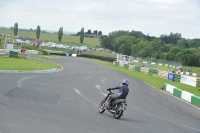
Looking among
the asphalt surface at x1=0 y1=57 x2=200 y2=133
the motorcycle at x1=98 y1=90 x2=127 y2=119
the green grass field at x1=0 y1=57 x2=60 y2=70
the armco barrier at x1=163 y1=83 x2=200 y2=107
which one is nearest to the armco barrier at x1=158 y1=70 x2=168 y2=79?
the green grass field at x1=0 y1=57 x2=60 y2=70

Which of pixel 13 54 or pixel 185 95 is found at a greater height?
pixel 13 54

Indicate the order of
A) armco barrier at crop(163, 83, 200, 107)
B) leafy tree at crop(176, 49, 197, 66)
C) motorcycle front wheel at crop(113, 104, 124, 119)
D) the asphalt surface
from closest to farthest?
the asphalt surface
motorcycle front wheel at crop(113, 104, 124, 119)
armco barrier at crop(163, 83, 200, 107)
leafy tree at crop(176, 49, 197, 66)

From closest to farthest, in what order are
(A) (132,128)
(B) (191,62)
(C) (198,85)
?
(A) (132,128)
(C) (198,85)
(B) (191,62)

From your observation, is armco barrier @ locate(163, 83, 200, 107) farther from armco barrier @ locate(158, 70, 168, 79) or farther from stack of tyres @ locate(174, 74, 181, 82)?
armco barrier @ locate(158, 70, 168, 79)

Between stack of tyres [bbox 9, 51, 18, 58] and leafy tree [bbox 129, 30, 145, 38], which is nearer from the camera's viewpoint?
stack of tyres [bbox 9, 51, 18, 58]

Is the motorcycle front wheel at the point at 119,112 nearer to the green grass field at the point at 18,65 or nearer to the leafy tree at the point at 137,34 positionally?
the green grass field at the point at 18,65

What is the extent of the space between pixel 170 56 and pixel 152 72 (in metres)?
55.9

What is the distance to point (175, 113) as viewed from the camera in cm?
1950

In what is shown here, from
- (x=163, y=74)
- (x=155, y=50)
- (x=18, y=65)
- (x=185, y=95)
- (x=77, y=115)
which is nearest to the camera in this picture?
(x=77, y=115)

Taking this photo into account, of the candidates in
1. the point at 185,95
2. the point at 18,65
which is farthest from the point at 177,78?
the point at 18,65

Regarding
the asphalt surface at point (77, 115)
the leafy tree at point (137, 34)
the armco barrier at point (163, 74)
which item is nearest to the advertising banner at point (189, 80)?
the armco barrier at point (163, 74)

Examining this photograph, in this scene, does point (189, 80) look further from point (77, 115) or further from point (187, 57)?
point (187, 57)

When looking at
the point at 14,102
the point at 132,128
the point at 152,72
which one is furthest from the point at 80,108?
the point at 152,72

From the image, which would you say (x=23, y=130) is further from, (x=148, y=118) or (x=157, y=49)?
(x=157, y=49)
